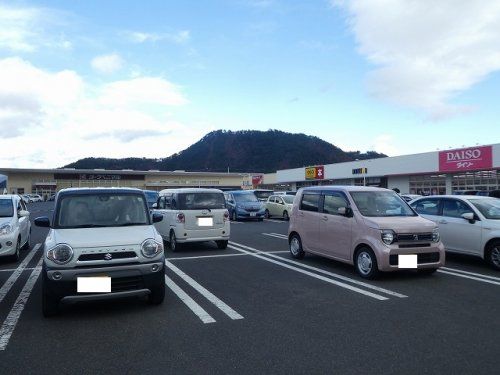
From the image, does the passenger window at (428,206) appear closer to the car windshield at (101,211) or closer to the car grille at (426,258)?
the car grille at (426,258)

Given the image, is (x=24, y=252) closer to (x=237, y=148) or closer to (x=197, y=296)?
(x=197, y=296)

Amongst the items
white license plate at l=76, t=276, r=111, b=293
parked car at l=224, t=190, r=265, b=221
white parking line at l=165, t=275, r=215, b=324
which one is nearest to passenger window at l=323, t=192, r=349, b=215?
white parking line at l=165, t=275, r=215, b=324

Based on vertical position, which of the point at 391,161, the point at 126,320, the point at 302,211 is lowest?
the point at 126,320

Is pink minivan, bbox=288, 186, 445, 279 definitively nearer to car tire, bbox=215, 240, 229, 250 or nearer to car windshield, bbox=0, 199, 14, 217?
car tire, bbox=215, 240, 229, 250

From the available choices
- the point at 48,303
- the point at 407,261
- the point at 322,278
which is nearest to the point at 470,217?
the point at 407,261

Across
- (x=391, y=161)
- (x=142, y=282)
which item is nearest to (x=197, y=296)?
(x=142, y=282)

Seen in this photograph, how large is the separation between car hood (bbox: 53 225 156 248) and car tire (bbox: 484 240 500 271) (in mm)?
7018

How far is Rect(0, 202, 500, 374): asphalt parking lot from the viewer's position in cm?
415

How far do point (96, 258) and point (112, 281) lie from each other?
0.38 meters

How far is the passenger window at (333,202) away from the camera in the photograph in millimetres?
8852

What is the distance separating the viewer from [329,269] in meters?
9.01

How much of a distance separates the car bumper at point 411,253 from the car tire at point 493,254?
69.4 inches

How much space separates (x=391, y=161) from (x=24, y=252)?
3351 cm

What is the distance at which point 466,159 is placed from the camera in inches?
1246
